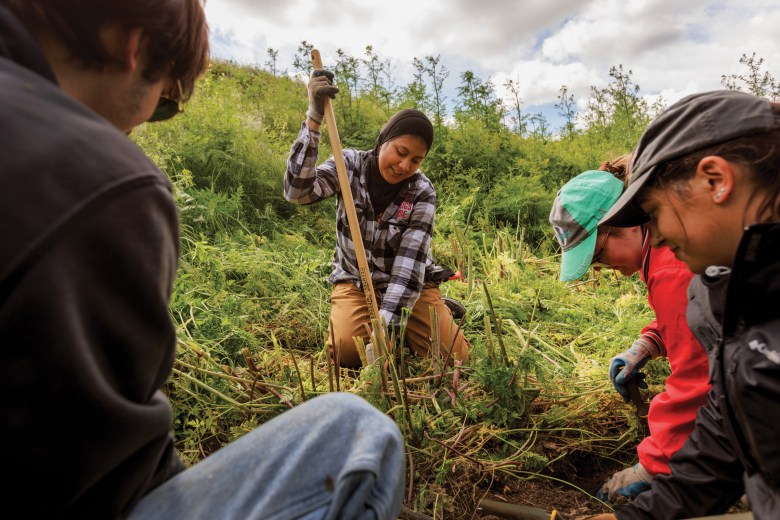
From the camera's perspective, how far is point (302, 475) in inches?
32.5

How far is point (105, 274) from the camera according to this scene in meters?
0.61

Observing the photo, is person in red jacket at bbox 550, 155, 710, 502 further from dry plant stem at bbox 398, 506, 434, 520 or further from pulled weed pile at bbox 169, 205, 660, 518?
dry plant stem at bbox 398, 506, 434, 520

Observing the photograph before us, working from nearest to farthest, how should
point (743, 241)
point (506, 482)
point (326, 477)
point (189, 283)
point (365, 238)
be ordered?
point (326, 477)
point (743, 241)
point (506, 482)
point (189, 283)
point (365, 238)

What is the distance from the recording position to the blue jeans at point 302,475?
2.61 feet

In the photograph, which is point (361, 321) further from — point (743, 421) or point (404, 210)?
point (743, 421)

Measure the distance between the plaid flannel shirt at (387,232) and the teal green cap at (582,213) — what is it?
113 cm

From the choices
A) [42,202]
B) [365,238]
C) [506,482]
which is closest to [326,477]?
[42,202]

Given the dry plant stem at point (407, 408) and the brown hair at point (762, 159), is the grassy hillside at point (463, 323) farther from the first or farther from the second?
the brown hair at point (762, 159)

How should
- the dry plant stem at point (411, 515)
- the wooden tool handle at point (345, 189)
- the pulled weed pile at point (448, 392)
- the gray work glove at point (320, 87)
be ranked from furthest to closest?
the gray work glove at point (320, 87) → the wooden tool handle at point (345, 189) → the pulled weed pile at point (448, 392) → the dry plant stem at point (411, 515)

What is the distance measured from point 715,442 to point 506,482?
73 cm

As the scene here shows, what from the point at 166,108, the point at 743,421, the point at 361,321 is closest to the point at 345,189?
the point at 361,321

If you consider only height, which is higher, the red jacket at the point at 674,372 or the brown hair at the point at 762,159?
the brown hair at the point at 762,159

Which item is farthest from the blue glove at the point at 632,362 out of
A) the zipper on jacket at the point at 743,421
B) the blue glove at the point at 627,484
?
the zipper on jacket at the point at 743,421

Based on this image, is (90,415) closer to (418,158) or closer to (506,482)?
(506,482)
